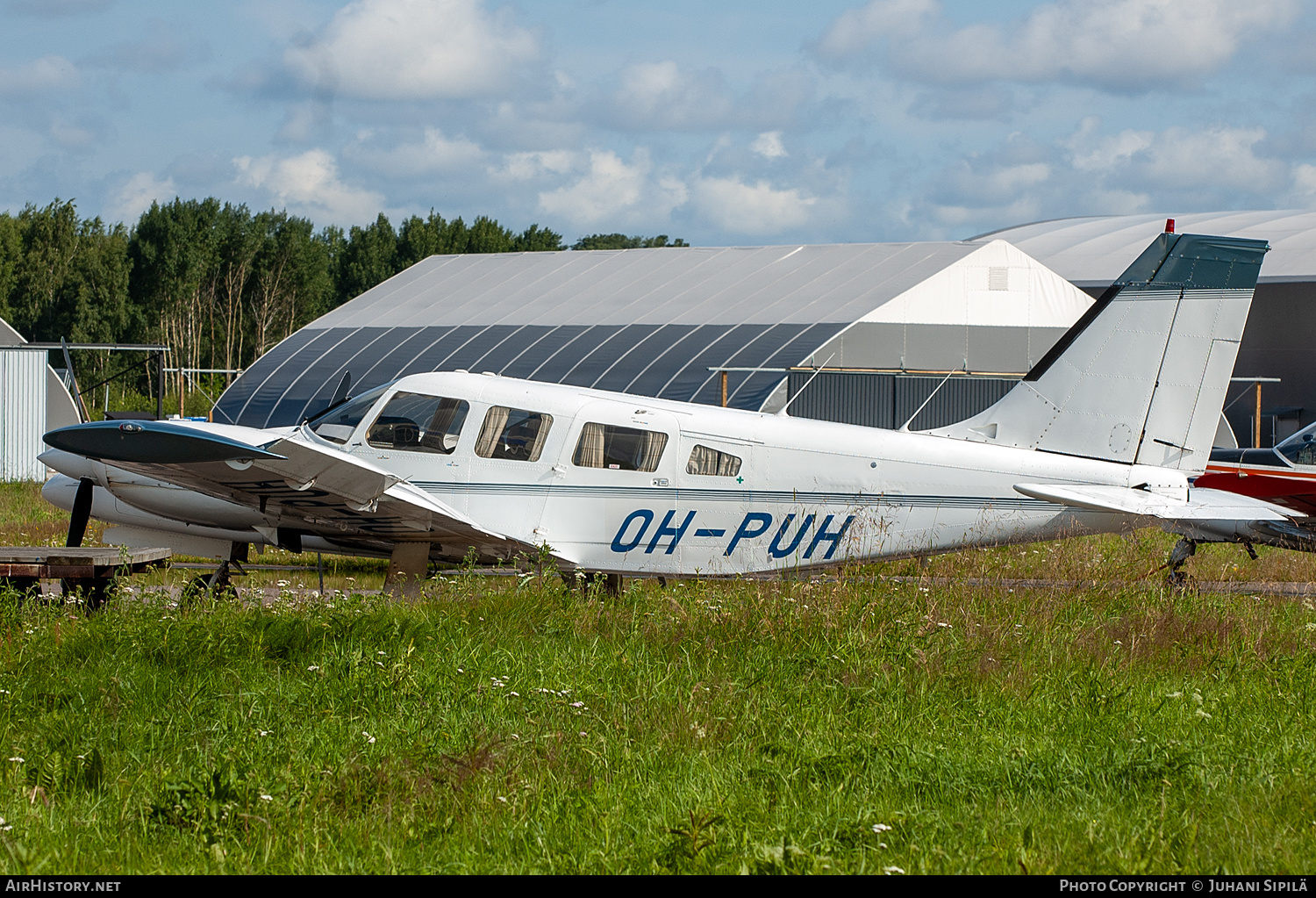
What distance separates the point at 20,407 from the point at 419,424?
20.6 metres

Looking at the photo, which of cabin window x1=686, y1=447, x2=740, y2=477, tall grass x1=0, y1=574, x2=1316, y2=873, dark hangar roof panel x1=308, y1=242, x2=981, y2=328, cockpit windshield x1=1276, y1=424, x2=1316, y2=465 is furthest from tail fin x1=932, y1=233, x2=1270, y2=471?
dark hangar roof panel x1=308, y1=242, x2=981, y2=328

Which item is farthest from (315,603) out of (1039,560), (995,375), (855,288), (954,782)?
(855,288)

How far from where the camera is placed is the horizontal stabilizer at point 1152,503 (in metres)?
9.07

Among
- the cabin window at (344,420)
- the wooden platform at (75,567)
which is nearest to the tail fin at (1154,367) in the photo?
the cabin window at (344,420)

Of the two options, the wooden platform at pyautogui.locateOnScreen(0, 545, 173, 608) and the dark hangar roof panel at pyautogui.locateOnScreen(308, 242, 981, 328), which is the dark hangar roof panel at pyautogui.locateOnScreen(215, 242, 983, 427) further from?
the wooden platform at pyautogui.locateOnScreen(0, 545, 173, 608)

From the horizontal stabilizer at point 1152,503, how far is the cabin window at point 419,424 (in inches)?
187

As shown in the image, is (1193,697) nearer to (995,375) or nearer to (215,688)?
(215,688)

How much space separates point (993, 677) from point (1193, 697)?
100 centimetres

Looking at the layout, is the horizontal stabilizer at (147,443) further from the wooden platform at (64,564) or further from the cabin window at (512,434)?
the cabin window at (512,434)

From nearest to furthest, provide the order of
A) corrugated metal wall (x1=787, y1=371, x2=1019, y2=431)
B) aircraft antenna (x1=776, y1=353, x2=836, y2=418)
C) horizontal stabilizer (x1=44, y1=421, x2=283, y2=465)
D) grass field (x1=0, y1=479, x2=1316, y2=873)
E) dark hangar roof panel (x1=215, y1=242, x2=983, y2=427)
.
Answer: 1. grass field (x1=0, y1=479, x2=1316, y2=873)
2. horizontal stabilizer (x1=44, y1=421, x2=283, y2=465)
3. aircraft antenna (x1=776, y1=353, x2=836, y2=418)
4. corrugated metal wall (x1=787, y1=371, x2=1019, y2=431)
5. dark hangar roof panel (x1=215, y1=242, x2=983, y2=427)

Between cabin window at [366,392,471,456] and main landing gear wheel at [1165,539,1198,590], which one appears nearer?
cabin window at [366,392,471,456]

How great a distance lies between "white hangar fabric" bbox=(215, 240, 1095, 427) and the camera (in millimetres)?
24828

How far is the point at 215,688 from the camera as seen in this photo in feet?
20.5

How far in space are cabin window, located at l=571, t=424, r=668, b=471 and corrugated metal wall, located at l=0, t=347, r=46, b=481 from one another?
21.3 m
